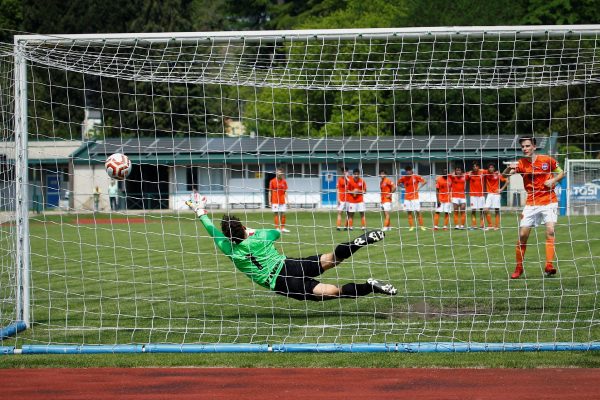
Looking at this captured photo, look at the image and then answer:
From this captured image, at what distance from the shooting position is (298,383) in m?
7.05

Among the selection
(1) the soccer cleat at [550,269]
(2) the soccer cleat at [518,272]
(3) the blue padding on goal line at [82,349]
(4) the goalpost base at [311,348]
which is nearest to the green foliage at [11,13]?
(2) the soccer cleat at [518,272]

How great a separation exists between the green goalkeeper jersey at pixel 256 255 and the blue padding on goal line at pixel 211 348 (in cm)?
135

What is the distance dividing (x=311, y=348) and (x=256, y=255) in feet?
5.32

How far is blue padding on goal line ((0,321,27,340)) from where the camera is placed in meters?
8.80

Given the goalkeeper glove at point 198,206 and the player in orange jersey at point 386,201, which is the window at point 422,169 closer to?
the player in orange jersey at point 386,201

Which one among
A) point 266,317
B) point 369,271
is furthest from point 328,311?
point 369,271

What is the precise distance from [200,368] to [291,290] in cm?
196

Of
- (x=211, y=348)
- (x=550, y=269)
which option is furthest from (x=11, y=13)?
(x=211, y=348)

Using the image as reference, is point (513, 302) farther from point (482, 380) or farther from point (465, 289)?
point (482, 380)

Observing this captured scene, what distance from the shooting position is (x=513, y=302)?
34.6 feet

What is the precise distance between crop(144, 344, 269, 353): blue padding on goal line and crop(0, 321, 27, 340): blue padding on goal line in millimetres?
1685

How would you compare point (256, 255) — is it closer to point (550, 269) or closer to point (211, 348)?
point (211, 348)

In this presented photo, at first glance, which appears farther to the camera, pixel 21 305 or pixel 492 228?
pixel 492 228

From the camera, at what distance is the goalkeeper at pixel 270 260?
927 cm
